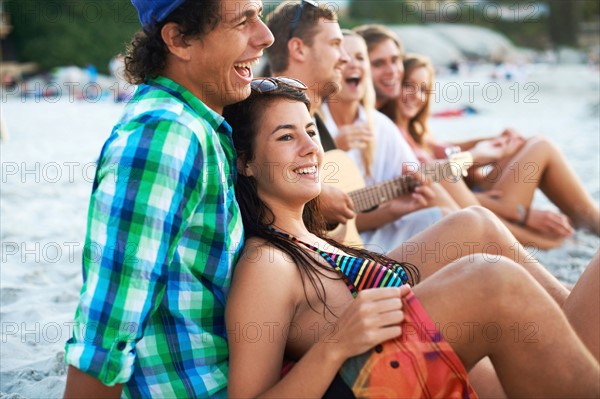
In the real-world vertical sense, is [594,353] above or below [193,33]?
below

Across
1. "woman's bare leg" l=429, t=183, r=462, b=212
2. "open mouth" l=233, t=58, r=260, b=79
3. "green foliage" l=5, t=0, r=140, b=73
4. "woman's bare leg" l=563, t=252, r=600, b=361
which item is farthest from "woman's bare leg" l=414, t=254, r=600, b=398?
"green foliage" l=5, t=0, r=140, b=73

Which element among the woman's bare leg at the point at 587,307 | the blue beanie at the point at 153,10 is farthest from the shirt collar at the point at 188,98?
the woman's bare leg at the point at 587,307

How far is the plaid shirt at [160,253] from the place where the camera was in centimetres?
137

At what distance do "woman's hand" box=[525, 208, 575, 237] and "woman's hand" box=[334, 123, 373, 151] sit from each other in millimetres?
1308

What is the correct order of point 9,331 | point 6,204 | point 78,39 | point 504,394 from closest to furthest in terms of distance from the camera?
point 504,394
point 9,331
point 6,204
point 78,39

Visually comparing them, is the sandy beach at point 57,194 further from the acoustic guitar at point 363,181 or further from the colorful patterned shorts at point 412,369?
the colorful patterned shorts at point 412,369

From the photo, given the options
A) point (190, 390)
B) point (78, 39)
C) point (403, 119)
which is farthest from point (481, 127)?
point (78, 39)

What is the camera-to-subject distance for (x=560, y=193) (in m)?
4.43

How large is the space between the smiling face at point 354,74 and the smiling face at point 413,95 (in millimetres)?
757

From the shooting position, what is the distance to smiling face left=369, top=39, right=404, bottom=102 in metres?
4.46

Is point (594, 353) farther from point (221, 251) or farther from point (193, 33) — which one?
point (193, 33)

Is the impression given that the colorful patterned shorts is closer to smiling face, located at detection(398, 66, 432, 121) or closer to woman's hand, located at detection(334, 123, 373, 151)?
woman's hand, located at detection(334, 123, 373, 151)

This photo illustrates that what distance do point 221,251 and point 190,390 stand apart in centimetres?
35

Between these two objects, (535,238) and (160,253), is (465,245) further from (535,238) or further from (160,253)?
(535,238)
